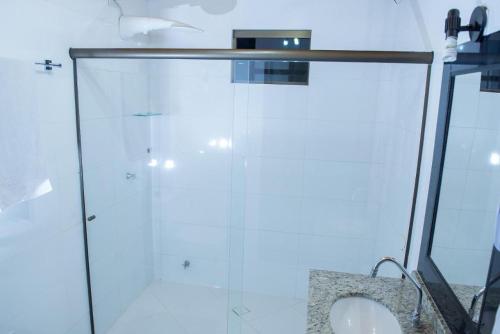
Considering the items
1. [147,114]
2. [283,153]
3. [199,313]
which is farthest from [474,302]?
[147,114]

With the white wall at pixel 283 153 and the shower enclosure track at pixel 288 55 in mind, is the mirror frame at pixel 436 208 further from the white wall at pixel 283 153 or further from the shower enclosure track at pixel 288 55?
the white wall at pixel 283 153

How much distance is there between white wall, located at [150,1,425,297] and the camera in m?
2.39

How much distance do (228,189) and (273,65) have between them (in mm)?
1011

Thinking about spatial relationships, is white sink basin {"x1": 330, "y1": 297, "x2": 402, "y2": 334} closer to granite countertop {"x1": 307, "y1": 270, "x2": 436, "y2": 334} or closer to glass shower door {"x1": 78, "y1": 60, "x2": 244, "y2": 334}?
granite countertop {"x1": 307, "y1": 270, "x2": 436, "y2": 334}

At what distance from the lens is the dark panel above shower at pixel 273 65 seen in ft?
7.94

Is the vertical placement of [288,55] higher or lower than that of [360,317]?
higher

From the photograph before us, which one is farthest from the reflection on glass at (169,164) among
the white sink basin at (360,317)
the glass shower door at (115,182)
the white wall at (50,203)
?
the white sink basin at (360,317)

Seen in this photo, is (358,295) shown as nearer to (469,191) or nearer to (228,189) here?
(469,191)

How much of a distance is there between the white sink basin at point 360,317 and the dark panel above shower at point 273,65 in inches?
63.3

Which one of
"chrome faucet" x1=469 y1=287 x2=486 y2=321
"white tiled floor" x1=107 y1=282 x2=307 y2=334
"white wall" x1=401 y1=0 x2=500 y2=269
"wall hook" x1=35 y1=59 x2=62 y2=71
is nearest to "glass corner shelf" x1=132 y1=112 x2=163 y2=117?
"wall hook" x1=35 y1=59 x2=62 y2=71

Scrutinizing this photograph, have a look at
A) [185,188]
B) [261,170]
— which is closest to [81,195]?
[185,188]

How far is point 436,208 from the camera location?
1.44m

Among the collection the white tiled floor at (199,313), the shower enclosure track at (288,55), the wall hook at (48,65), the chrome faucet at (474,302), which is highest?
the shower enclosure track at (288,55)

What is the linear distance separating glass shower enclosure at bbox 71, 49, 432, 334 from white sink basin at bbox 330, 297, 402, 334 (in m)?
0.86
